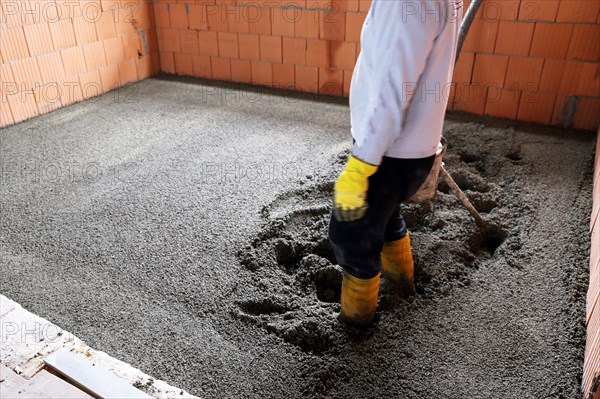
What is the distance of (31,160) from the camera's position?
9.01 feet

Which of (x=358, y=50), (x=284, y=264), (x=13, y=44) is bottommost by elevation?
(x=284, y=264)

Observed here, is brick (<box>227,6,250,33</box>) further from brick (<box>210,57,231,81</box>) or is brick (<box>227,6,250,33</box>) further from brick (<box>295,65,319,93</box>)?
brick (<box>295,65,319,93</box>)

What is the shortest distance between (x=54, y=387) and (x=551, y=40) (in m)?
3.23

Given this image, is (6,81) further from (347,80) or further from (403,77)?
(403,77)

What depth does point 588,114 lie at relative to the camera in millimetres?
3033

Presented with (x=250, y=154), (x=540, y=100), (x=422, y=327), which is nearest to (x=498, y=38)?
(x=540, y=100)

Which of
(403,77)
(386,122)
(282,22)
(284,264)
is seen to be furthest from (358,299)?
(282,22)

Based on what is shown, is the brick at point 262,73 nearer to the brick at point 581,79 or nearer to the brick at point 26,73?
the brick at point 26,73

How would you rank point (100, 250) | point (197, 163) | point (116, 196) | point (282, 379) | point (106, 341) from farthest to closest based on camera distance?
point (197, 163) < point (116, 196) < point (100, 250) < point (106, 341) < point (282, 379)

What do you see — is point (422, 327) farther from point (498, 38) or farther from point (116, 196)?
point (498, 38)

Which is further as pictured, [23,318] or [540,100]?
[540,100]

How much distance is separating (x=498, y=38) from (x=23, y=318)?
3095mm

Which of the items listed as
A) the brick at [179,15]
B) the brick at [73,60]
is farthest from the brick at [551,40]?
the brick at [73,60]

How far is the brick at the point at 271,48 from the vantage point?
379 cm
